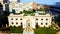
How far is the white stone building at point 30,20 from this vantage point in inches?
817

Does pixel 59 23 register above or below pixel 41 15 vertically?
below

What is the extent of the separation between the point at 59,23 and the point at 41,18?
11.3 feet

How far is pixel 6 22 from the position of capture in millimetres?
22906

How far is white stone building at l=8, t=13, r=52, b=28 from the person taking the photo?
20750mm

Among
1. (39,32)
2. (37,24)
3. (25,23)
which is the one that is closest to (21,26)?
(25,23)

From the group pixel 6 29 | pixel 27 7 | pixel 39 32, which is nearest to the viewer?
pixel 39 32

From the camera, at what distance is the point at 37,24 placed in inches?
840

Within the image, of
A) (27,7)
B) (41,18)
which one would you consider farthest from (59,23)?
(27,7)

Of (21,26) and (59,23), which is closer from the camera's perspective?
(21,26)

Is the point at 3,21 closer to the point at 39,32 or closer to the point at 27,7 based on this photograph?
the point at 39,32

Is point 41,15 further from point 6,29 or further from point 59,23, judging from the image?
point 6,29

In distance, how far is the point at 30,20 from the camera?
67.9 feet

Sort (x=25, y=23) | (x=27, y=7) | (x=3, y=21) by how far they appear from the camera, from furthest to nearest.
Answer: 1. (x=27, y=7)
2. (x=3, y=21)
3. (x=25, y=23)

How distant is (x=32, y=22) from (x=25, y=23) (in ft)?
3.24
